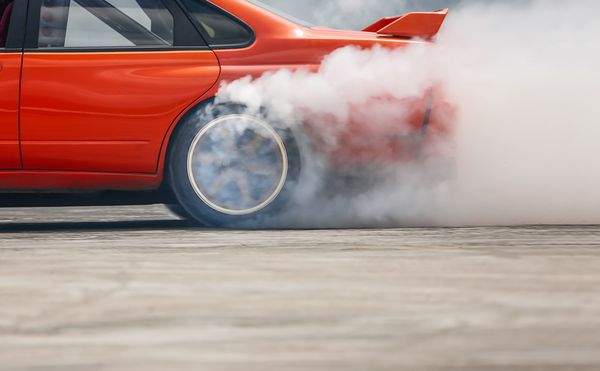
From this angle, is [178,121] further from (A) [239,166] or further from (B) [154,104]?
(A) [239,166]

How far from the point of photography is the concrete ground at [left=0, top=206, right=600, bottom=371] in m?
3.77

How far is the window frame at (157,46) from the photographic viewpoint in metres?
7.23

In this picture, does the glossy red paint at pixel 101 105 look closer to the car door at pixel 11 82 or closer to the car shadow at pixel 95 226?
the car door at pixel 11 82

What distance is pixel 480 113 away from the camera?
25.0ft

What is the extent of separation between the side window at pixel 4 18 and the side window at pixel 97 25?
0.63 feet

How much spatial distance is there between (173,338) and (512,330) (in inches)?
41.4

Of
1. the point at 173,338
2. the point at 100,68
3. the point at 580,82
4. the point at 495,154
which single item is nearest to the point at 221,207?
the point at 100,68

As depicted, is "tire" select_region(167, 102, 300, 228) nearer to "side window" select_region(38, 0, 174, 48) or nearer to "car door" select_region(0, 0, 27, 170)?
"side window" select_region(38, 0, 174, 48)

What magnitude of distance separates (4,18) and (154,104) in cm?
99

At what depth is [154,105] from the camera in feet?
23.6

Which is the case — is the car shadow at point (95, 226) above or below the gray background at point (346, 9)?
below

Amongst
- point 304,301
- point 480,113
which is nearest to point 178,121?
point 480,113

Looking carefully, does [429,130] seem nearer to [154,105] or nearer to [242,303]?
[154,105]

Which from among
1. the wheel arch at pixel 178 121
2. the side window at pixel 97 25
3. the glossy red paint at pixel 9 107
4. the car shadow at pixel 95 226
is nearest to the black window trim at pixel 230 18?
the side window at pixel 97 25
